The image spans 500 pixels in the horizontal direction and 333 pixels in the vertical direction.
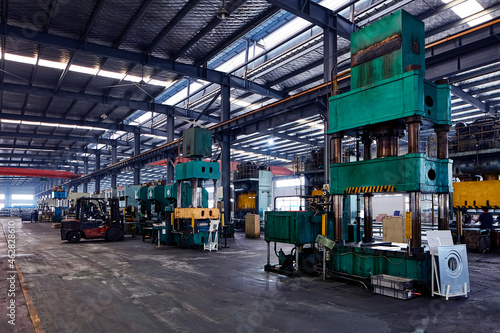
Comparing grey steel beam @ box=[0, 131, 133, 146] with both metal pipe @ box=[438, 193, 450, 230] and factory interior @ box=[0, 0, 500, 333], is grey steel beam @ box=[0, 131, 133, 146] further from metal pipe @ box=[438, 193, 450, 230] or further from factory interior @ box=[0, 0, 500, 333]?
metal pipe @ box=[438, 193, 450, 230]

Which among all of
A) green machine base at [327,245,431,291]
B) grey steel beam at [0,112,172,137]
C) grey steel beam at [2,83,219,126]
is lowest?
green machine base at [327,245,431,291]

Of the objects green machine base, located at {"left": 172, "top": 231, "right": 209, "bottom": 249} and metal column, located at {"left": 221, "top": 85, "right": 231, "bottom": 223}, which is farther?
metal column, located at {"left": 221, "top": 85, "right": 231, "bottom": 223}

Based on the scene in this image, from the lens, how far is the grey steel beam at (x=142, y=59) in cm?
1352

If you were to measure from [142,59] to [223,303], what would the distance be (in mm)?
13047

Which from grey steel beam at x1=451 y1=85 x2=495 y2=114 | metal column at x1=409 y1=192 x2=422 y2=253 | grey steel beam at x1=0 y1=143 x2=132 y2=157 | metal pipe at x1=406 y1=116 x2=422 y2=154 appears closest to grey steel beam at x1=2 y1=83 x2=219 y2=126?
grey steel beam at x1=451 y1=85 x2=495 y2=114

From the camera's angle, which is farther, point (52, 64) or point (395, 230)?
point (52, 64)

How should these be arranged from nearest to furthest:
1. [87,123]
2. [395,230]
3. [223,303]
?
[223,303] < [395,230] < [87,123]

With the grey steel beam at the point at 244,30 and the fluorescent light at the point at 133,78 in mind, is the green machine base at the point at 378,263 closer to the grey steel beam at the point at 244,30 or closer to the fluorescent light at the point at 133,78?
the grey steel beam at the point at 244,30

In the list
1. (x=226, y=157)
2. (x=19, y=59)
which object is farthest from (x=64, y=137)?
(x=226, y=157)

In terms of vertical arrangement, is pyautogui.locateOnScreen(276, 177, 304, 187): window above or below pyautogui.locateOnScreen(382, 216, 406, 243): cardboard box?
above

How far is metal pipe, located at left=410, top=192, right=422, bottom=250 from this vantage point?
21.7 ft

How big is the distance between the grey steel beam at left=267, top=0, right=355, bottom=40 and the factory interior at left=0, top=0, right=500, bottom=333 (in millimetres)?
76

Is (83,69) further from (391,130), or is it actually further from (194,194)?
(391,130)

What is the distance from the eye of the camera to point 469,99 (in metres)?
17.9
